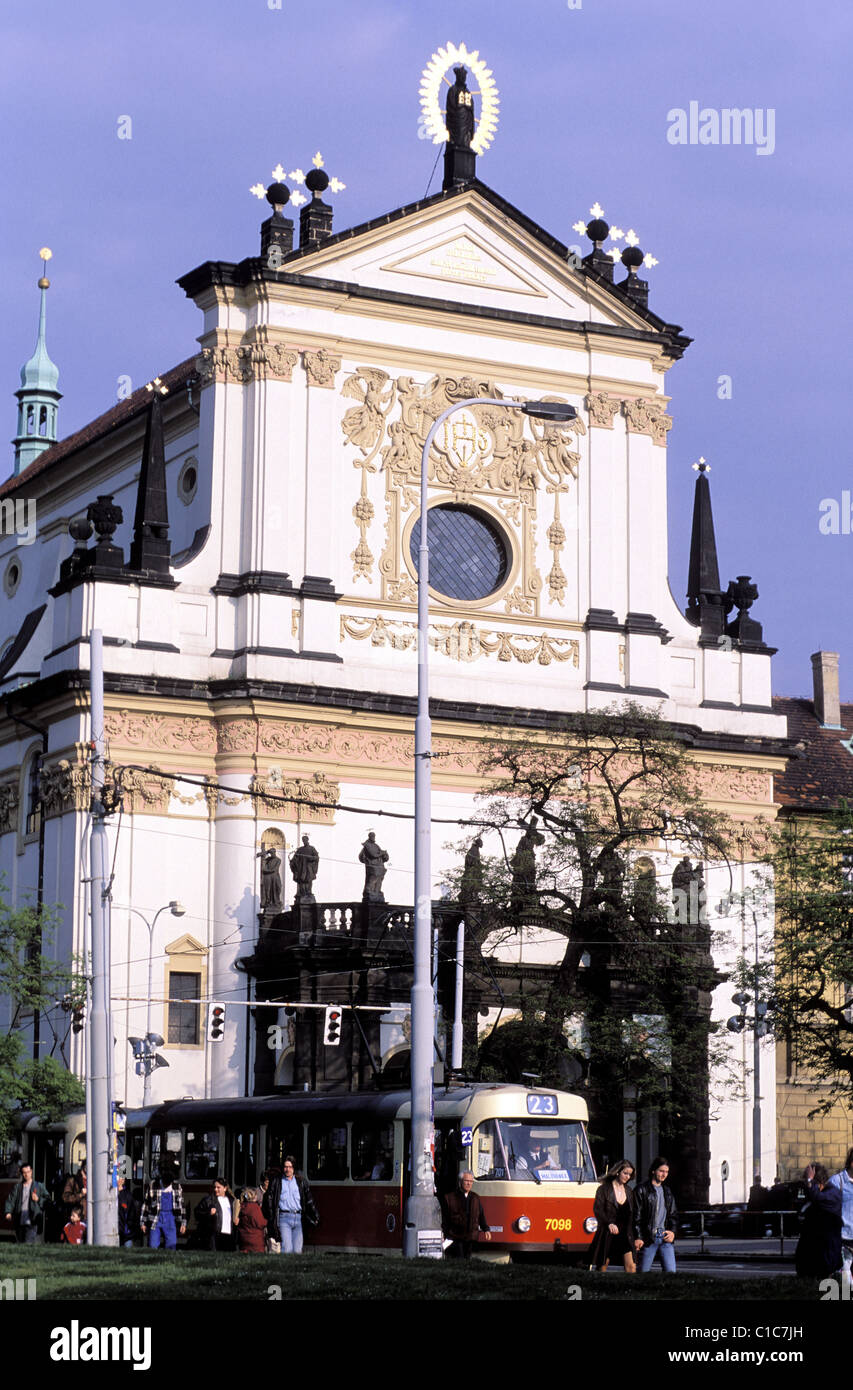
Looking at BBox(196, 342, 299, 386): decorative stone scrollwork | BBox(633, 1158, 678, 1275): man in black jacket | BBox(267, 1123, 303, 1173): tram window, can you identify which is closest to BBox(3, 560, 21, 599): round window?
BBox(196, 342, 299, 386): decorative stone scrollwork

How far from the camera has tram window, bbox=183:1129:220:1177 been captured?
Answer: 39.7 m

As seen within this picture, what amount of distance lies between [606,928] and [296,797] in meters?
9.61

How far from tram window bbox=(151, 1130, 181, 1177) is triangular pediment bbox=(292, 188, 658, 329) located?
21830 mm

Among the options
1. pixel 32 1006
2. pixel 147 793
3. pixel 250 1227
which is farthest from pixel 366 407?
pixel 250 1227

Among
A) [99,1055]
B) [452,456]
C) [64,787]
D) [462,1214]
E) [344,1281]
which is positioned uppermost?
[452,456]

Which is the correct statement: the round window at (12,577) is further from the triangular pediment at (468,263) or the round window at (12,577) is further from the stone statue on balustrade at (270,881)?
the stone statue on balustrade at (270,881)

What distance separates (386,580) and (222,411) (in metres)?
5.39

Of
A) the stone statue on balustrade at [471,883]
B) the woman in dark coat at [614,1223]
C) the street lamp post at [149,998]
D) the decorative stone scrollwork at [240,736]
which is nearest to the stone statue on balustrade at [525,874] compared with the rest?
the stone statue on balustrade at [471,883]

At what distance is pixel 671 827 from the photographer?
1922 inches

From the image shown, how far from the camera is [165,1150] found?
41500mm

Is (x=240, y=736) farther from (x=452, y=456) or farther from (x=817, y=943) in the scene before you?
(x=817, y=943)

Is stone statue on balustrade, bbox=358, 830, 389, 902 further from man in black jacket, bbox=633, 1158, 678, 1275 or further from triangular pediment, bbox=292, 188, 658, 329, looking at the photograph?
man in black jacket, bbox=633, 1158, 678, 1275

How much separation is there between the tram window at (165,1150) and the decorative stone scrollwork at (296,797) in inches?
454
